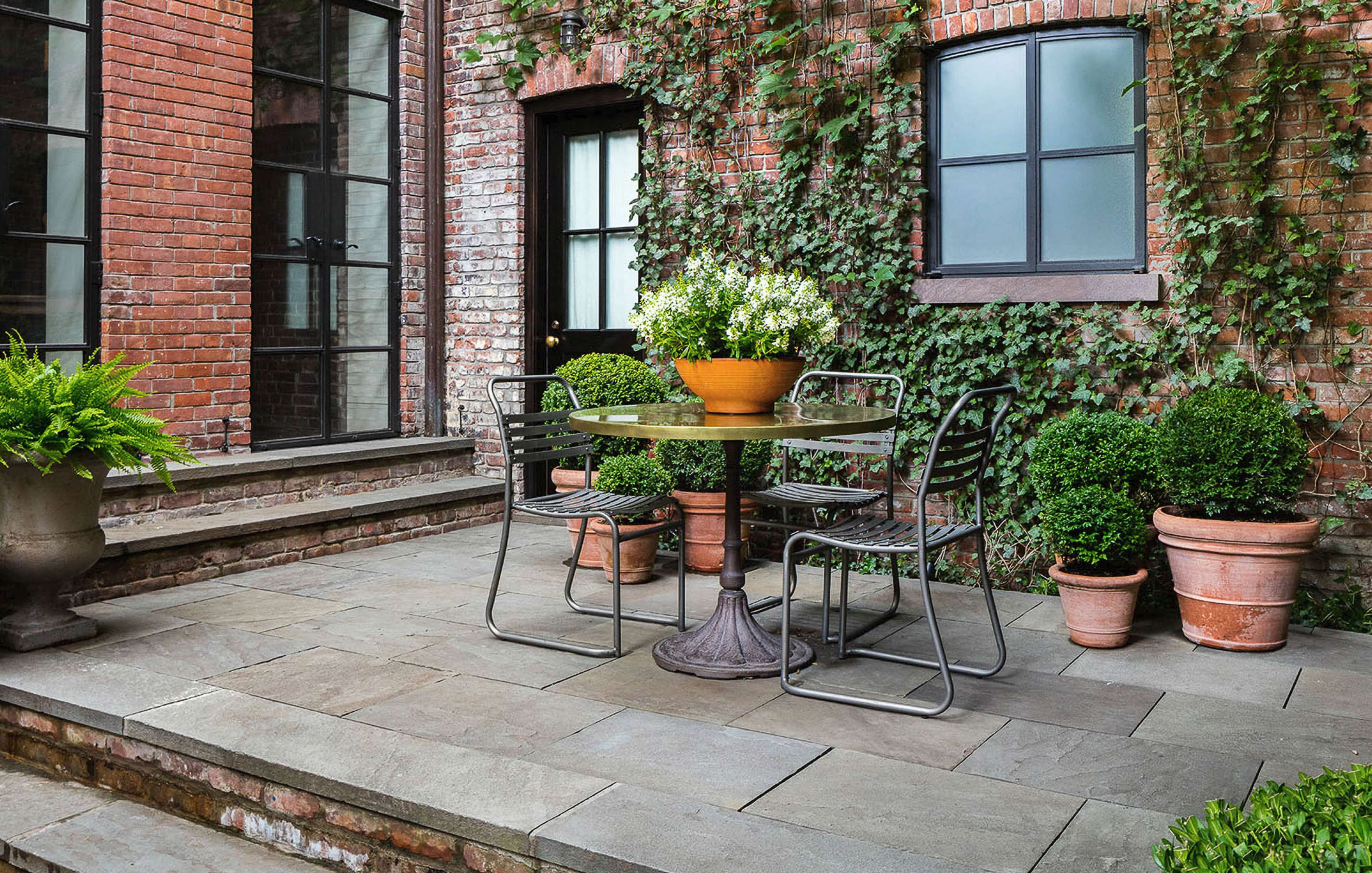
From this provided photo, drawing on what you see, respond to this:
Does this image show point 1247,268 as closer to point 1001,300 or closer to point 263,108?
point 1001,300

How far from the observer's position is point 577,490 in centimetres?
506

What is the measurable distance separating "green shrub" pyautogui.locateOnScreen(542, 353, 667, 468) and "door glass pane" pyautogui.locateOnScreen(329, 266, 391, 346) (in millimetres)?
1423

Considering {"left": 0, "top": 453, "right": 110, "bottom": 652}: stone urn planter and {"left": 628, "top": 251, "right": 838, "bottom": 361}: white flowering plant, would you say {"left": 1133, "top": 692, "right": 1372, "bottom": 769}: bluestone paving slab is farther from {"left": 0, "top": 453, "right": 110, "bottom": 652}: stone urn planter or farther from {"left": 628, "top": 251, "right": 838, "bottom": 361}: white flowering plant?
{"left": 0, "top": 453, "right": 110, "bottom": 652}: stone urn planter

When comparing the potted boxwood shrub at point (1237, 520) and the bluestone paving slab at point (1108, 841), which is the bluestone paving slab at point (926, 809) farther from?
the potted boxwood shrub at point (1237, 520)

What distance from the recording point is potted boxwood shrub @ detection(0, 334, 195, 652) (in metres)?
3.68

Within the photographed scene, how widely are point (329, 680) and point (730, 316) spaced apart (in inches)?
66.2

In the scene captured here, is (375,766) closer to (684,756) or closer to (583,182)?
(684,756)

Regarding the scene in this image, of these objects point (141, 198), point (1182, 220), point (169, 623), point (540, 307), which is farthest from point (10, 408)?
point (1182, 220)

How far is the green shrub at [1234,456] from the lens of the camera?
12.6ft

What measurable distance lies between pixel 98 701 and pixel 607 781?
1610 millimetres

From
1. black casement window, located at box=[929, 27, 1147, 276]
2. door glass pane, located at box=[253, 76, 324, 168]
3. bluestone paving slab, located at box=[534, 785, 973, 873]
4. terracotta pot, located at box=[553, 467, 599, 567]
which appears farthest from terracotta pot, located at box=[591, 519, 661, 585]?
door glass pane, located at box=[253, 76, 324, 168]

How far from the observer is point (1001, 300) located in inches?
193

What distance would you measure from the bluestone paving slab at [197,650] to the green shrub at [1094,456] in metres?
2.76

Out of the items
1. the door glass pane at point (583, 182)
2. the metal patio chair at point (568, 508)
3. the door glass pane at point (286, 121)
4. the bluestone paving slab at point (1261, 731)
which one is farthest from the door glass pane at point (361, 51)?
A: the bluestone paving slab at point (1261, 731)
